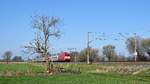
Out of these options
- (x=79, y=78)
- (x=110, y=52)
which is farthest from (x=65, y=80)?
(x=110, y=52)

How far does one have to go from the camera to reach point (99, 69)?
66.8 meters

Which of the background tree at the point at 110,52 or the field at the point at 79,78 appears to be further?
the background tree at the point at 110,52

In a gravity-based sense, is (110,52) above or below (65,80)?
above

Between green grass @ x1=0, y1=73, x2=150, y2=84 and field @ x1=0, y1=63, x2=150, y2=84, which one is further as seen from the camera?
field @ x1=0, y1=63, x2=150, y2=84

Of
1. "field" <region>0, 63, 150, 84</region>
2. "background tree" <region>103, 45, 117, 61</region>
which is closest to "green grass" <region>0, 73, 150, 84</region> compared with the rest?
"field" <region>0, 63, 150, 84</region>

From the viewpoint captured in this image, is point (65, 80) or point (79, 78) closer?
point (65, 80)

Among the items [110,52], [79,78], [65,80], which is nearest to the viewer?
[65,80]

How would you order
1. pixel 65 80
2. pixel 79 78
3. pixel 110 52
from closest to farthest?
pixel 65 80 → pixel 79 78 → pixel 110 52

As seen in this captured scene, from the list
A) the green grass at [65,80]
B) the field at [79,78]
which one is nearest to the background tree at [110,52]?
the field at [79,78]

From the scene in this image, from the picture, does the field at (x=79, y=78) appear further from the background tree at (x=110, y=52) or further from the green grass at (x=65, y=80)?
the background tree at (x=110, y=52)

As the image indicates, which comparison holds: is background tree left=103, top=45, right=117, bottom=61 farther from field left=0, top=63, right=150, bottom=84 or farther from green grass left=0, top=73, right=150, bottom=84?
green grass left=0, top=73, right=150, bottom=84

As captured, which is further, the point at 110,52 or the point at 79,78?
the point at 110,52

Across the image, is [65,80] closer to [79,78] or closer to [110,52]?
[79,78]

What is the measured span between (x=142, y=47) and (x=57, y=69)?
2631 inches
